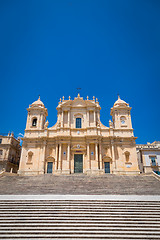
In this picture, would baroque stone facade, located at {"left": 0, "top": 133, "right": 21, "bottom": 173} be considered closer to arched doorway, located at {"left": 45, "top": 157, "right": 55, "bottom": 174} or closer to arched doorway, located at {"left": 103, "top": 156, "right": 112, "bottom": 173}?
arched doorway, located at {"left": 45, "top": 157, "right": 55, "bottom": 174}

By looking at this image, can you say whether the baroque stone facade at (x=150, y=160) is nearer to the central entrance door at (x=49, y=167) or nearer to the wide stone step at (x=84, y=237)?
the central entrance door at (x=49, y=167)

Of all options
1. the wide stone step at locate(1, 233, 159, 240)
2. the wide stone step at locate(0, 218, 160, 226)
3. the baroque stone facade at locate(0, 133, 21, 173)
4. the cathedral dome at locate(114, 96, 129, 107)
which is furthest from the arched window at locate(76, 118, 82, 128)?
the wide stone step at locate(1, 233, 159, 240)

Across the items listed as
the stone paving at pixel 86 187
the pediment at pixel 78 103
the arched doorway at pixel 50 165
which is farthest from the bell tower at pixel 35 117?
the stone paving at pixel 86 187

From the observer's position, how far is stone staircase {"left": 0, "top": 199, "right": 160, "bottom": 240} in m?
8.23

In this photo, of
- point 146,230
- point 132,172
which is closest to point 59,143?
point 132,172

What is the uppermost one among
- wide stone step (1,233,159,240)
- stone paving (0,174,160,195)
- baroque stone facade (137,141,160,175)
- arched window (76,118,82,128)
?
arched window (76,118,82,128)

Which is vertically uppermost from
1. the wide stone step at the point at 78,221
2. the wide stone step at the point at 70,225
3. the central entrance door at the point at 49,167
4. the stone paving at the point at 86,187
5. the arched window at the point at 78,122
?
the arched window at the point at 78,122

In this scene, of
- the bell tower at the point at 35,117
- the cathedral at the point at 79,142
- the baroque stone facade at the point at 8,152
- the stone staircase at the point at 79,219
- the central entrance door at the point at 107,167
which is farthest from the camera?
the baroque stone facade at the point at 8,152

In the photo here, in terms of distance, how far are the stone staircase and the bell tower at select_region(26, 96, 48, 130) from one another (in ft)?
64.5

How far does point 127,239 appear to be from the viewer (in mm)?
7863

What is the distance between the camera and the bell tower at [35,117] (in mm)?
30708

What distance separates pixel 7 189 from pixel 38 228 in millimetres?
9264

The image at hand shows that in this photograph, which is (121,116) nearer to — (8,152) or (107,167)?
(107,167)

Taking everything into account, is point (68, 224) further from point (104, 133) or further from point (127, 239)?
point (104, 133)
